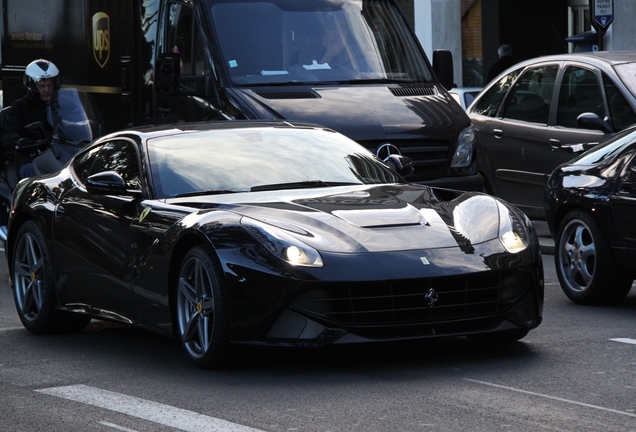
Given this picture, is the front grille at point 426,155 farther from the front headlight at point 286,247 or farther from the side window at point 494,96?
the front headlight at point 286,247

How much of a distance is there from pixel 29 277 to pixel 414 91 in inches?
190

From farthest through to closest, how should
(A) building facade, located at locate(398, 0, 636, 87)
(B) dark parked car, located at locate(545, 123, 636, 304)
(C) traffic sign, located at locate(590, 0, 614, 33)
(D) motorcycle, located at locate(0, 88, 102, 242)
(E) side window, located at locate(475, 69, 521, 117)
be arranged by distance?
(A) building facade, located at locate(398, 0, 636, 87) → (C) traffic sign, located at locate(590, 0, 614, 33) → (E) side window, located at locate(475, 69, 521, 117) → (D) motorcycle, located at locate(0, 88, 102, 242) → (B) dark parked car, located at locate(545, 123, 636, 304)

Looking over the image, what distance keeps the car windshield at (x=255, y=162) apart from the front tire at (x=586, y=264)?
1672 millimetres

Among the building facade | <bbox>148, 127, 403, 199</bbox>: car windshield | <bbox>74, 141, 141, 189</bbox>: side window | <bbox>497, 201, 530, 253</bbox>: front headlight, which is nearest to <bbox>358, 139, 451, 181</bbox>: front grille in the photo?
<bbox>148, 127, 403, 199</bbox>: car windshield

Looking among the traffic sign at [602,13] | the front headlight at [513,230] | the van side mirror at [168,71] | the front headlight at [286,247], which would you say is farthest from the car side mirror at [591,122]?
the traffic sign at [602,13]

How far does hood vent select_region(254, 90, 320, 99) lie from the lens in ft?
40.0

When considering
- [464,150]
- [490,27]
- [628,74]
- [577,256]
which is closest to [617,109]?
[628,74]

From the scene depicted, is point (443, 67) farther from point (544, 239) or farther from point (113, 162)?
point (113, 162)

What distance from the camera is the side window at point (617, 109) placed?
12.3 m

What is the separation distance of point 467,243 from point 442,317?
16.4 inches

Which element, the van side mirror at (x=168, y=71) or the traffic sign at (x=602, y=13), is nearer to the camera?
the van side mirror at (x=168, y=71)

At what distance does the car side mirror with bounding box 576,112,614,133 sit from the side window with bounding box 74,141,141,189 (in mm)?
4663

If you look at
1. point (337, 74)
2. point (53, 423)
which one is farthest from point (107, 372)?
point (337, 74)

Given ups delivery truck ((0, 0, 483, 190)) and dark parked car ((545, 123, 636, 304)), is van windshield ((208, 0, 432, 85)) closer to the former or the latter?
ups delivery truck ((0, 0, 483, 190))
